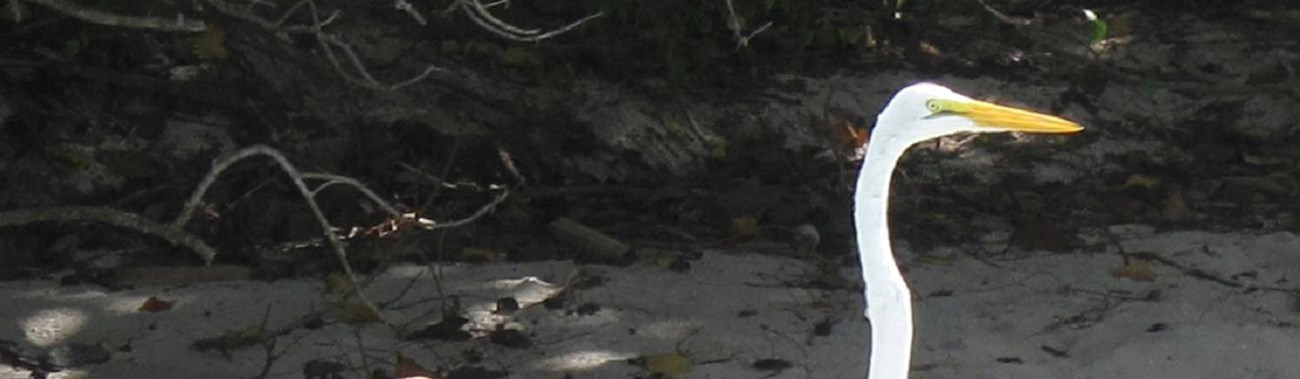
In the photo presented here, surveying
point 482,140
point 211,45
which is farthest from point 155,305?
point 482,140

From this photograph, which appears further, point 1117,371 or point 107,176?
point 107,176

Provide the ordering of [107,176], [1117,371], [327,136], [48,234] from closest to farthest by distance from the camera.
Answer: [1117,371] < [48,234] < [107,176] < [327,136]

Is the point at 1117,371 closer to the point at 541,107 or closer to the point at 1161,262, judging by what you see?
the point at 1161,262

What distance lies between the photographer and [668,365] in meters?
4.39

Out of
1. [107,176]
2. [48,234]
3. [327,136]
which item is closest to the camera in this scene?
[48,234]

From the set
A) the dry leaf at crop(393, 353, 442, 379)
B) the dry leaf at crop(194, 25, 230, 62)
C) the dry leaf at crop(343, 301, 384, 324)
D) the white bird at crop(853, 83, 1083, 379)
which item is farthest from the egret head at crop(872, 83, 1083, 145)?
the dry leaf at crop(194, 25, 230, 62)

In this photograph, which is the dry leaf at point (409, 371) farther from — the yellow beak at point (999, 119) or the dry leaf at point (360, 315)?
the yellow beak at point (999, 119)

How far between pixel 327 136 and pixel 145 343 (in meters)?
1.44

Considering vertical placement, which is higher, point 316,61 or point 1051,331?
point 316,61

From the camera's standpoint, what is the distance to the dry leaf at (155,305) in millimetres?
4633

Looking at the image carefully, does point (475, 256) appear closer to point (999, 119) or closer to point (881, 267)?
point (881, 267)

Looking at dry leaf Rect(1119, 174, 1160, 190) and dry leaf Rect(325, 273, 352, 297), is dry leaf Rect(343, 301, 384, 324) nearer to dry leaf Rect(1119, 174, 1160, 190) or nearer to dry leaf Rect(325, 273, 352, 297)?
dry leaf Rect(325, 273, 352, 297)

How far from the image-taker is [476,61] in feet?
19.8

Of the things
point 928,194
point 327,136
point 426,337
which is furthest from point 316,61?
point 928,194
